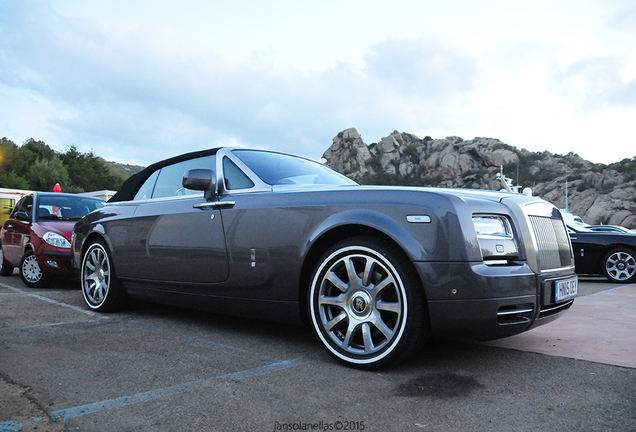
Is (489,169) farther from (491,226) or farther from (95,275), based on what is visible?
(491,226)

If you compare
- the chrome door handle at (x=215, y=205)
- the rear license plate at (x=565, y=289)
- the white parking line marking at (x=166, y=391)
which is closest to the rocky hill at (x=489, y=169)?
the rear license plate at (x=565, y=289)

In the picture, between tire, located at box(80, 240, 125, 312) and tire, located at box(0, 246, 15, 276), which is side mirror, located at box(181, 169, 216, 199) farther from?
tire, located at box(0, 246, 15, 276)

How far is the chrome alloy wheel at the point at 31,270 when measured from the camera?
23.4 ft

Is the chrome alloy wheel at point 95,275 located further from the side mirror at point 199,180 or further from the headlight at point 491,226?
the headlight at point 491,226

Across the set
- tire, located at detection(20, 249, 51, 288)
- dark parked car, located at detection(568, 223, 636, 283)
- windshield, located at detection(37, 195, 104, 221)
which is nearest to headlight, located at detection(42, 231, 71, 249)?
tire, located at detection(20, 249, 51, 288)

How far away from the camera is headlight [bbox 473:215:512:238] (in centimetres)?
285

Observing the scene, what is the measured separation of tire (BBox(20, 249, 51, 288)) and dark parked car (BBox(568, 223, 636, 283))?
882 centimetres

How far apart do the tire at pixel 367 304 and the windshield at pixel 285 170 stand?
96 centimetres

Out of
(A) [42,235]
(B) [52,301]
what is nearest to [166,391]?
(B) [52,301]

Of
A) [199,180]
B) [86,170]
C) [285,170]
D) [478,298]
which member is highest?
[86,170]

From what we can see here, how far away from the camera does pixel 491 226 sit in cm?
290

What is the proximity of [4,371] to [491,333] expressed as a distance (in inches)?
108

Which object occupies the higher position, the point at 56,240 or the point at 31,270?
the point at 56,240

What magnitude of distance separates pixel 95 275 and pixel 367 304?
3.28 meters
